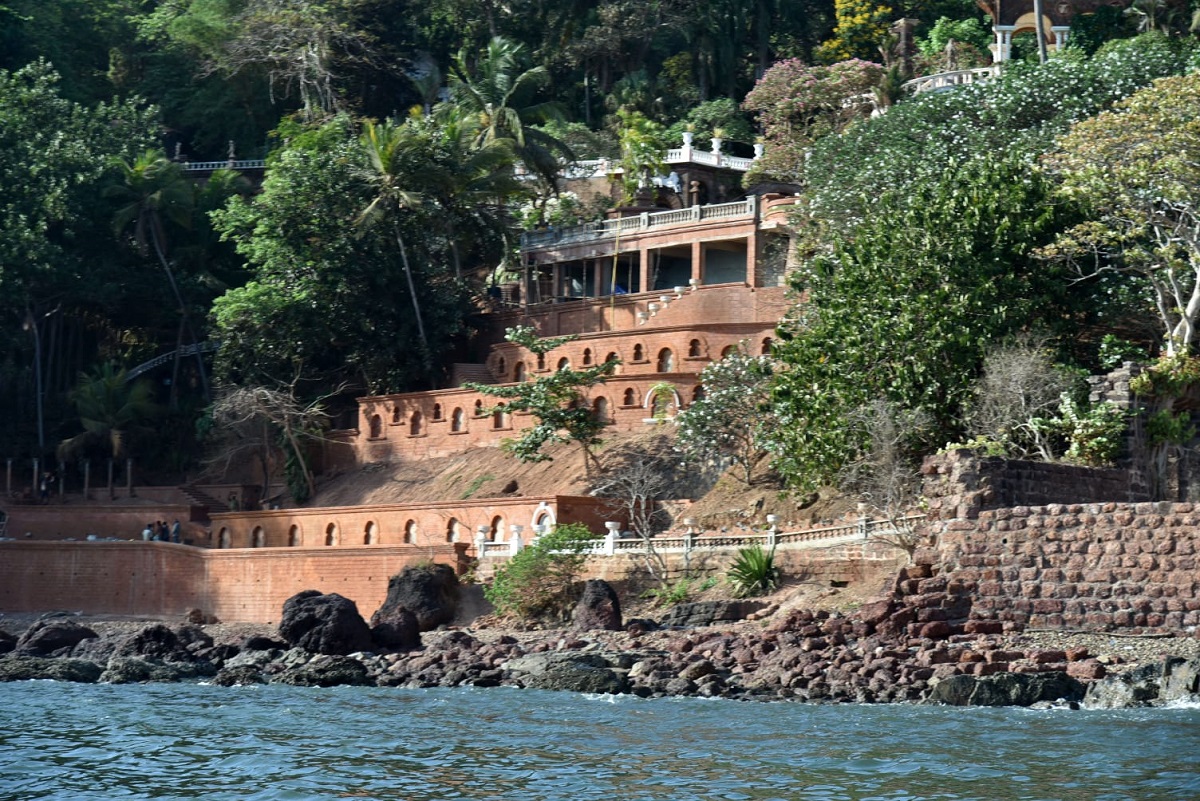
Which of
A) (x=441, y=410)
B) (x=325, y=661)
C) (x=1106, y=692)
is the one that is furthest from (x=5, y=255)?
(x=1106, y=692)

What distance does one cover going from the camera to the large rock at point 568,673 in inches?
1069

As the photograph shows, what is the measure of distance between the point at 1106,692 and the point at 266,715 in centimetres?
1152

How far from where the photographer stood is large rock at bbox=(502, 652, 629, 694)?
27.1 metres

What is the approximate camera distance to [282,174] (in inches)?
1908

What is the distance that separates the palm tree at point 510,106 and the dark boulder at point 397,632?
806 inches

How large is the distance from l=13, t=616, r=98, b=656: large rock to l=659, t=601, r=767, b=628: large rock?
12.4 meters

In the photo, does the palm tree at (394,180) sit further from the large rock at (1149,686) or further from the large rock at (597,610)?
the large rock at (1149,686)

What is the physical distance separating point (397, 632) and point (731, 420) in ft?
28.1

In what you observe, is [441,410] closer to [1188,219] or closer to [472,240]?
[472,240]

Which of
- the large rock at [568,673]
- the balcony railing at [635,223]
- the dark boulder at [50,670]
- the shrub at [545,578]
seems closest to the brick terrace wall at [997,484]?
the large rock at [568,673]

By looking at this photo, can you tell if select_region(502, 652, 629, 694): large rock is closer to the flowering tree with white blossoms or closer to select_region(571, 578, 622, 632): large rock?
select_region(571, 578, 622, 632): large rock

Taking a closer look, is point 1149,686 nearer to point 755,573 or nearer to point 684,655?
point 684,655

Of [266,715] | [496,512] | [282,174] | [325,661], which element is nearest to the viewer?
[266,715]

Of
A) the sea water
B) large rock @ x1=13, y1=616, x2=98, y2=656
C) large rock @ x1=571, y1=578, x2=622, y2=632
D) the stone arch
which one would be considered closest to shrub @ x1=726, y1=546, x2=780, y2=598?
large rock @ x1=571, y1=578, x2=622, y2=632
